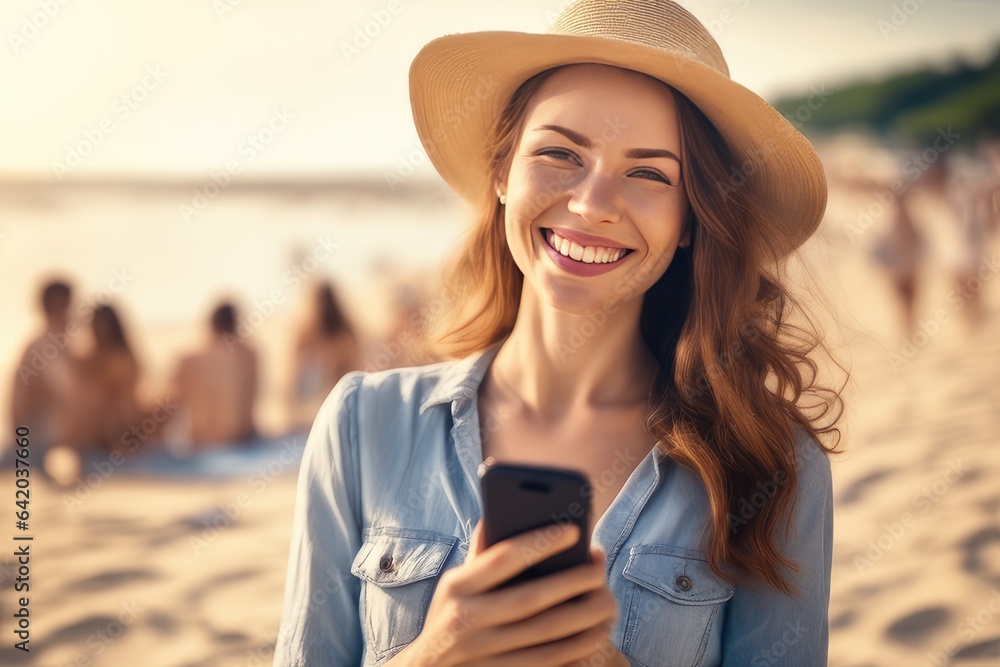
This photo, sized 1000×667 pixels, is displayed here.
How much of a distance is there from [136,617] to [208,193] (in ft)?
40.8

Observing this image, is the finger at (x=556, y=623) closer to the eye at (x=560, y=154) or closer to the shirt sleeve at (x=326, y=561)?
the shirt sleeve at (x=326, y=561)

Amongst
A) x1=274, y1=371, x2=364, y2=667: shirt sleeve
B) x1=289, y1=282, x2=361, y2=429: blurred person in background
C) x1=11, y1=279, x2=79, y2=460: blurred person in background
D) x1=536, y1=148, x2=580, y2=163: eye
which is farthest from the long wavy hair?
x1=289, y1=282, x2=361, y2=429: blurred person in background

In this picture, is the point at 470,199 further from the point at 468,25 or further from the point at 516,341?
the point at 468,25

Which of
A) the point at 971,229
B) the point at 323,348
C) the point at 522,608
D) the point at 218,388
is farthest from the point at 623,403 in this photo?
the point at 971,229

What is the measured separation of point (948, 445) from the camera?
22.2ft

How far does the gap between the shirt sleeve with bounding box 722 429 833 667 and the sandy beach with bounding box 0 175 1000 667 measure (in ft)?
6.79

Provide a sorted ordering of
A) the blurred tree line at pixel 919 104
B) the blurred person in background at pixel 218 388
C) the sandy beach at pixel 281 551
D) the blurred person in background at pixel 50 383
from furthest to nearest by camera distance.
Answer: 1. the blurred tree line at pixel 919 104
2. the blurred person in background at pixel 218 388
3. the blurred person in background at pixel 50 383
4. the sandy beach at pixel 281 551

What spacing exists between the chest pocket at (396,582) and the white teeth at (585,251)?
1.91 feet

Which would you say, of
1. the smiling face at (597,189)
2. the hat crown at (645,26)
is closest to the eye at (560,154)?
the smiling face at (597,189)

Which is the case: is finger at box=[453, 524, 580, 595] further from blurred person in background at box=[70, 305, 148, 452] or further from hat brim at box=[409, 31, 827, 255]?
blurred person in background at box=[70, 305, 148, 452]

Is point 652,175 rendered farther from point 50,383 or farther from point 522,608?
point 50,383

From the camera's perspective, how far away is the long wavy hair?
1755mm

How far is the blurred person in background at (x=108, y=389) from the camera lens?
273 inches

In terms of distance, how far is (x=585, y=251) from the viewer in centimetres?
174
